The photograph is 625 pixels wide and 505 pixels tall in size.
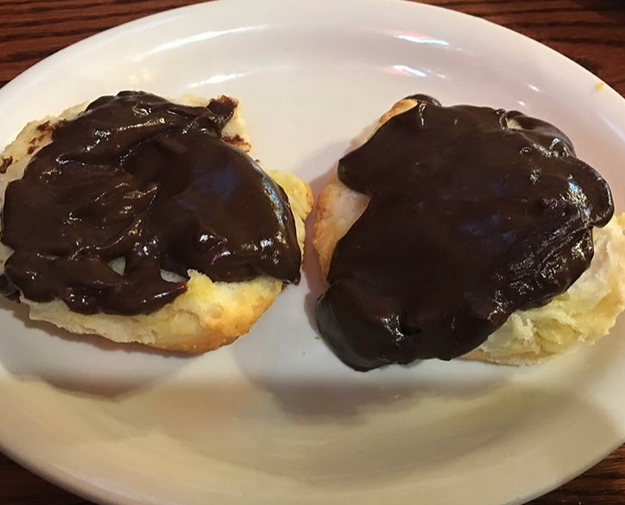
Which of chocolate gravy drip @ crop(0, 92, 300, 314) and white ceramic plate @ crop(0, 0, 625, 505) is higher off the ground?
chocolate gravy drip @ crop(0, 92, 300, 314)

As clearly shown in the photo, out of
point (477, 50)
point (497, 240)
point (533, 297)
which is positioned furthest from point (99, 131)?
point (477, 50)

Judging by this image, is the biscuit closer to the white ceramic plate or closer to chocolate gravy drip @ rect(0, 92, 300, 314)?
chocolate gravy drip @ rect(0, 92, 300, 314)

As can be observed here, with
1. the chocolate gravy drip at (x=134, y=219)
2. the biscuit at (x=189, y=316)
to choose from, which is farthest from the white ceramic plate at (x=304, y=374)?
the chocolate gravy drip at (x=134, y=219)

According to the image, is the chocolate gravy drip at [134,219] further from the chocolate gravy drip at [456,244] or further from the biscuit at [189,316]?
the chocolate gravy drip at [456,244]

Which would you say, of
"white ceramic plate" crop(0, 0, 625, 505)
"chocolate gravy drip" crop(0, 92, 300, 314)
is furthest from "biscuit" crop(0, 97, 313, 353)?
"white ceramic plate" crop(0, 0, 625, 505)

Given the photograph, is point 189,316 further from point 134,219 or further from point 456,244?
point 456,244
